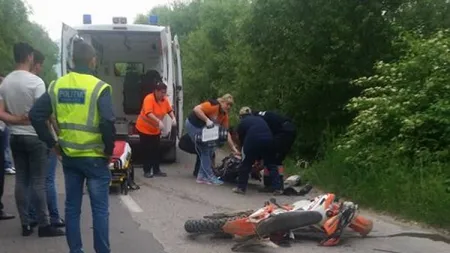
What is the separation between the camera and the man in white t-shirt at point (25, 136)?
6.80 meters

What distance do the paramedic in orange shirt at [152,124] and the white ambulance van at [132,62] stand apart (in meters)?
0.25

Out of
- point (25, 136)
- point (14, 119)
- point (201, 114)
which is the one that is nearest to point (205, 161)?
point (201, 114)

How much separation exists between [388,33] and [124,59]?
6.48 m

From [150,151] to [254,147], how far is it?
2495mm

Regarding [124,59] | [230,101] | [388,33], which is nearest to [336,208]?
[230,101]

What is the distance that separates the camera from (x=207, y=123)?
11.3 metres

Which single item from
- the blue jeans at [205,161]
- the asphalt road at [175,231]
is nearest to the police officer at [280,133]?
the asphalt road at [175,231]

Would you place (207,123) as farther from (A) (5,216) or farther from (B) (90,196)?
(B) (90,196)

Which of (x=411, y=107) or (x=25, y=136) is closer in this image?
(x=25, y=136)

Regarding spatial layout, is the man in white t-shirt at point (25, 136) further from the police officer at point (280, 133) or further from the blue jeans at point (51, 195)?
the police officer at point (280, 133)

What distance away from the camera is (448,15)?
12.3m

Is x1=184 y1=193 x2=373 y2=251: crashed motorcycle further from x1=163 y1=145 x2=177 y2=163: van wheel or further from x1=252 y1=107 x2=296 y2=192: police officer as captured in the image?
x1=163 y1=145 x2=177 y2=163: van wheel

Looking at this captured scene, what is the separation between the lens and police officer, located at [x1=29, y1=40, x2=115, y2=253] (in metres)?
5.57

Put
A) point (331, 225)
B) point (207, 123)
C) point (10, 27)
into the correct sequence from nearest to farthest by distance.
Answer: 1. point (331, 225)
2. point (207, 123)
3. point (10, 27)
